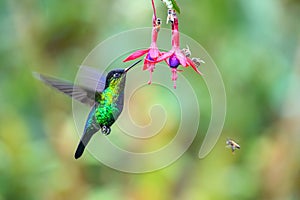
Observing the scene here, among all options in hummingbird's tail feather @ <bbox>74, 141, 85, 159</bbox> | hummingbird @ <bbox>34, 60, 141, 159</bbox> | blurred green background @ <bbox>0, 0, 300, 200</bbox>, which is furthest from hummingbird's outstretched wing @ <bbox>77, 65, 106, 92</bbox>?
blurred green background @ <bbox>0, 0, 300, 200</bbox>

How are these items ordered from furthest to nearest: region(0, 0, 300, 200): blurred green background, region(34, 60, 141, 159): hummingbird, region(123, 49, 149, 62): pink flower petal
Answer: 1. region(0, 0, 300, 200): blurred green background
2. region(34, 60, 141, 159): hummingbird
3. region(123, 49, 149, 62): pink flower petal

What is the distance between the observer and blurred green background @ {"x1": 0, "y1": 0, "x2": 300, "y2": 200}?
8.37 ft

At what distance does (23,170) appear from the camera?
8.58 feet

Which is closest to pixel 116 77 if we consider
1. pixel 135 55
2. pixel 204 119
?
pixel 135 55

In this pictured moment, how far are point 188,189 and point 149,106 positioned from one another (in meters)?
0.40

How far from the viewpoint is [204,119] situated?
2.68 meters

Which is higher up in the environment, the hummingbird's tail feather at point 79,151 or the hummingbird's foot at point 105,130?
the hummingbird's foot at point 105,130

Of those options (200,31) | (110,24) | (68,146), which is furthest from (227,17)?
(68,146)

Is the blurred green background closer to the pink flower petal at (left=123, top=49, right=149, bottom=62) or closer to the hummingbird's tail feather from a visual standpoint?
the hummingbird's tail feather

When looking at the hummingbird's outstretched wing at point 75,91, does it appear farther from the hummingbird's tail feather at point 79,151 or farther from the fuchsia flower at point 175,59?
the fuchsia flower at point 175,59

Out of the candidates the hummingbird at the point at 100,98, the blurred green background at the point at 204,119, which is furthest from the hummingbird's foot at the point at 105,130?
the blurred green background at the point at 204,119

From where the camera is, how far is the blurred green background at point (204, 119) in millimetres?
2551

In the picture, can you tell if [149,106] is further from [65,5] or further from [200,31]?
[65,5]

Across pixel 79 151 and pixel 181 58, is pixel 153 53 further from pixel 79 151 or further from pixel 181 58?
pixel 79 151
